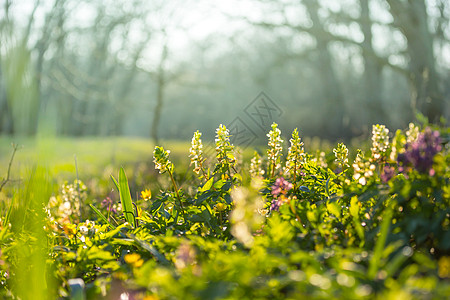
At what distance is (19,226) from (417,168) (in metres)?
2.10

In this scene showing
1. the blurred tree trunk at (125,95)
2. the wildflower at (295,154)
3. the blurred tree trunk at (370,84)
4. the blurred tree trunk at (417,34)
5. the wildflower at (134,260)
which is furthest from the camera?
the blurred tree trunk at (125,95)

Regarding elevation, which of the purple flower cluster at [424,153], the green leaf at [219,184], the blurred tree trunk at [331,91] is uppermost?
the blurred tree trunk at [331,91]

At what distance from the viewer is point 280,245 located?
124 cm

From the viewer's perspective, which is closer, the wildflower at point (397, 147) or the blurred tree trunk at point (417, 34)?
the wildflower at point (397, 147)

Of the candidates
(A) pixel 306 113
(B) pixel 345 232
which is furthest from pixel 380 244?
(A) pixel 306 113

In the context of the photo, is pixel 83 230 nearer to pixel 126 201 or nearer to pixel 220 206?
pixel 126 201

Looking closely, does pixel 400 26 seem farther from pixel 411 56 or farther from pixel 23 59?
pixel 23 59

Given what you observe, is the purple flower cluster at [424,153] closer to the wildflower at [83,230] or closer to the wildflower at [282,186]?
the wildflower at [282,186]

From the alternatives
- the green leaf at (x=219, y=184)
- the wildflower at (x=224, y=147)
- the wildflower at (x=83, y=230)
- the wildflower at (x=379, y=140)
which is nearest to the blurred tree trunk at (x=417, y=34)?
Result: the wildflower at (x=379, y=140)

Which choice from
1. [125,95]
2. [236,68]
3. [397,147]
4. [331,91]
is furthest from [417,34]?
[125,95]

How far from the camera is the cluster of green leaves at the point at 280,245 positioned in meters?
1.00

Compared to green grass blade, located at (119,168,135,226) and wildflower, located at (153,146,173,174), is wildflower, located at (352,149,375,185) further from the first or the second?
green grass blade, located at (119,168,135,226)

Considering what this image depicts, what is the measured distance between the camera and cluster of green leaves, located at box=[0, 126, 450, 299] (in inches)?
39.4

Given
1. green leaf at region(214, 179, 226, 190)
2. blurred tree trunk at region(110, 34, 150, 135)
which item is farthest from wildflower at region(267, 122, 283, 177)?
blurred tree trunk at region(110, 34, 150, 135)
